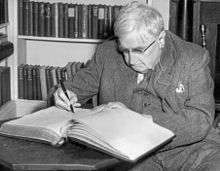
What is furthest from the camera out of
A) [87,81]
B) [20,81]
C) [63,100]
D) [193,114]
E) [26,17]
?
[20,81]

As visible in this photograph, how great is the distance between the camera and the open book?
4.23ft

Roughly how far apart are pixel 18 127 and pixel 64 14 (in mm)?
1837

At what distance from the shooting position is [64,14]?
3199 millimetres

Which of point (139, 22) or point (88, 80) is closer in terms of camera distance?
point (139, 22)

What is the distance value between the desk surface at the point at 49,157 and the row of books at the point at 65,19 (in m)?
1.83

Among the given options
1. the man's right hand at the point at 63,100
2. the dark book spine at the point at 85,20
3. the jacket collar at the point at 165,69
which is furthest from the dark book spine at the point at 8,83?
the jacket collar at the point at 165,69

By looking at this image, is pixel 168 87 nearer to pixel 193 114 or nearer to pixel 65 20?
pixel 193 114

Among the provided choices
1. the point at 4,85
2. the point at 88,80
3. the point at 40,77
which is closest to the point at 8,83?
the point at 4,85

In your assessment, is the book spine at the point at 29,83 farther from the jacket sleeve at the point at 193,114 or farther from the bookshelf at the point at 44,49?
the jacket sleeve at the point at 193,114

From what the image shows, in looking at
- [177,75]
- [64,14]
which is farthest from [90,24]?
[177,75]

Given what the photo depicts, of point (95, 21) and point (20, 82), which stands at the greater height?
point (95, 21)

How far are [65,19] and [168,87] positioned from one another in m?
1.62

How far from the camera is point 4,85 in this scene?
3.26 metres

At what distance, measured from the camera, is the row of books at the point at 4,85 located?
10.5 feet
